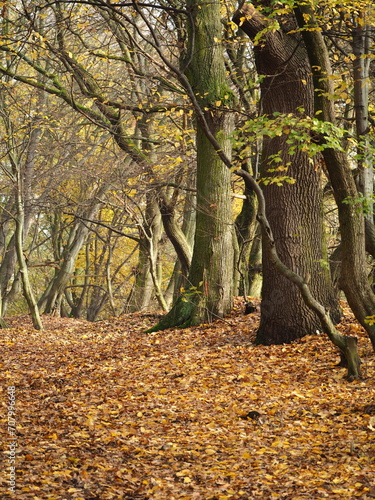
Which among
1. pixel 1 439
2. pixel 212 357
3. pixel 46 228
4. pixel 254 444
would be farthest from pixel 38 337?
pixel 46 228

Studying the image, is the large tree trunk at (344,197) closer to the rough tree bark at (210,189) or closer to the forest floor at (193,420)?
the forest floor at (193,420)

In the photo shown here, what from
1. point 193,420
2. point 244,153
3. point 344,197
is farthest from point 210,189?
point 193,420

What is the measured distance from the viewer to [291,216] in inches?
365

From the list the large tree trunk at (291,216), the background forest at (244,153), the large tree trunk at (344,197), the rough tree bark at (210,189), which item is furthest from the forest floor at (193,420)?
the large tree trunk at (344,197)

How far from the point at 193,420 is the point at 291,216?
4027 mm

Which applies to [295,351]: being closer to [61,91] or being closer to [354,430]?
[354,430]

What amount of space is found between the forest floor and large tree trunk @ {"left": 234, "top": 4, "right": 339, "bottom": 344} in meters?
0.39

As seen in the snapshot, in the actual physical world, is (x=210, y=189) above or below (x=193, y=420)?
above

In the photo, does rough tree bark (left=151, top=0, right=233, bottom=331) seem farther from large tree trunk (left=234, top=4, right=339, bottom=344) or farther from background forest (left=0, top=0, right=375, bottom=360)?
large tree trunk (left=234, top=4, right=339, bottom=344)

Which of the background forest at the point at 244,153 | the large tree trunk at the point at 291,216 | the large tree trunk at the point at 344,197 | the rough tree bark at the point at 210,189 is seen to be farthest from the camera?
the rough tree bark at the point at 210,189

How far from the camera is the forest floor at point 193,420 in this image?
4664 mm

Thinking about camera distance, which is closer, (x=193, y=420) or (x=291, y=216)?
(x=193, y=420)

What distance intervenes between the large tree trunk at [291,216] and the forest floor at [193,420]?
0.39 meters

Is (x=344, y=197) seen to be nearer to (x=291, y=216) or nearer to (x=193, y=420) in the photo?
(x=291, y=216)
